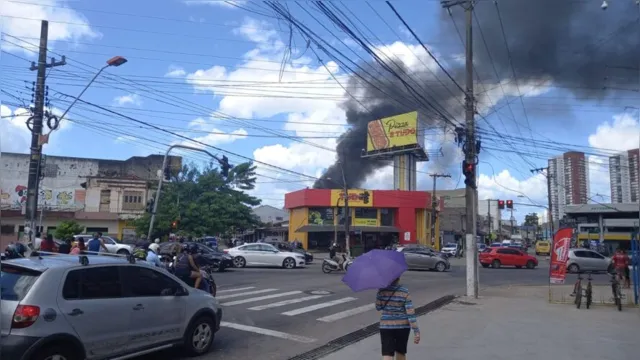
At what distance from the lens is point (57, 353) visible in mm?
6000

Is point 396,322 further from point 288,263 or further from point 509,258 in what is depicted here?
point 509,258

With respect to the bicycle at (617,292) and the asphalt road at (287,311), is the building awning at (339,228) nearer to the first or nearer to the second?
the asphalt road at (287,311)

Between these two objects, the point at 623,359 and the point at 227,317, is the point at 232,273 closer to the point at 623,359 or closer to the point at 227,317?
the point at 227,317

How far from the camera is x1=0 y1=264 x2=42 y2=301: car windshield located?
19.5 ft

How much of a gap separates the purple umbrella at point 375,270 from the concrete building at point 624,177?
26262mm

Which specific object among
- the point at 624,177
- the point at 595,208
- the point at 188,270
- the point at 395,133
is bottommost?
the point at 188,270

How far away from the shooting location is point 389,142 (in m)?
66.4

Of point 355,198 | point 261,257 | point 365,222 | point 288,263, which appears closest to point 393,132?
point 355,198

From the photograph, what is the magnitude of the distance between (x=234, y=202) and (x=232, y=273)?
78.5 ft

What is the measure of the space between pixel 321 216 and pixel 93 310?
160 feet

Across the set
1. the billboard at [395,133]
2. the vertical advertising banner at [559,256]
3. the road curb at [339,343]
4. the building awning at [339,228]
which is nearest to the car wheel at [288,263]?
the vertical advertising banner at [559,256]

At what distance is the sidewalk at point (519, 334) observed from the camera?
8.52m

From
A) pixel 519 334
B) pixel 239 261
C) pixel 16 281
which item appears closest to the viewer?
pixel 16 281

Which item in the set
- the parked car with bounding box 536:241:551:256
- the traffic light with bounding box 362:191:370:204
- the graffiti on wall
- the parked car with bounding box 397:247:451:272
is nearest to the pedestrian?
the parked car with bounding box 397:247:451:272
